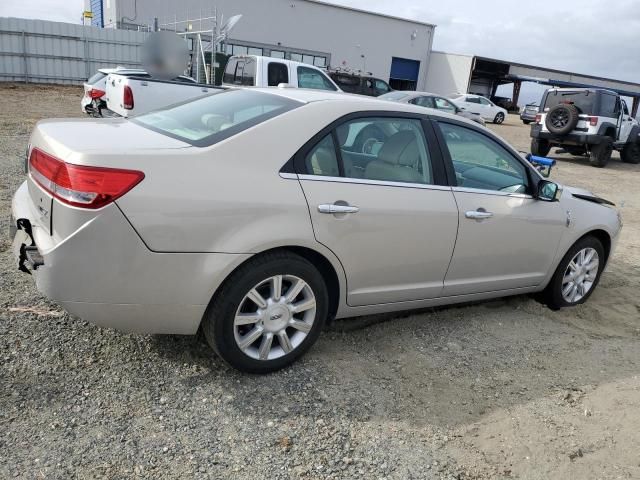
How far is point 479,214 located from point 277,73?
9522 mm

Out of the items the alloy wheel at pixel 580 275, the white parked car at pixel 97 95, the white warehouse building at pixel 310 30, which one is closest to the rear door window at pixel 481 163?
the alloy wheel at pixel 580 275

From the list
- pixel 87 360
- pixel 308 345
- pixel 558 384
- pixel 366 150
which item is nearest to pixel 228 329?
pixel 308 345

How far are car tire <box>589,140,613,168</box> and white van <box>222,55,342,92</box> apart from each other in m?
7.33

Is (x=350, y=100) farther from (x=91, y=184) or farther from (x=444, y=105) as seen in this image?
(x=444, y=105)

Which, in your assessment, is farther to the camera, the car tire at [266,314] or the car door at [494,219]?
the car door at [494,219]

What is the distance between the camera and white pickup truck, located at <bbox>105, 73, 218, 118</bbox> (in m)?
9.62

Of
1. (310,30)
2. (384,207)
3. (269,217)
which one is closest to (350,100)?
(384,207)

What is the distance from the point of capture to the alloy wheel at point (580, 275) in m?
4.52

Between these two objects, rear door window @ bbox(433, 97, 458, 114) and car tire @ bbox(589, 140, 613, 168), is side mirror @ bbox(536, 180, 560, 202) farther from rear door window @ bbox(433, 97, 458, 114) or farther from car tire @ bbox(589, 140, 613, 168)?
rear door window @ bbox(433, 97, 458, 114)

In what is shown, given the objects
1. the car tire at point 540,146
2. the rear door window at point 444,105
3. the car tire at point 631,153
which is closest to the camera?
the car tire at point 540,146

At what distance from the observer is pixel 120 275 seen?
8.42ft

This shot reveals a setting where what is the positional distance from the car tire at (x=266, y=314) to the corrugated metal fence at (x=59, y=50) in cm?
2521

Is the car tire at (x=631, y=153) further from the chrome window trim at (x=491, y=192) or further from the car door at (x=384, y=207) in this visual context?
the car door at (x=384, y=207)

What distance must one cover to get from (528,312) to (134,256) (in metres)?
3.23
